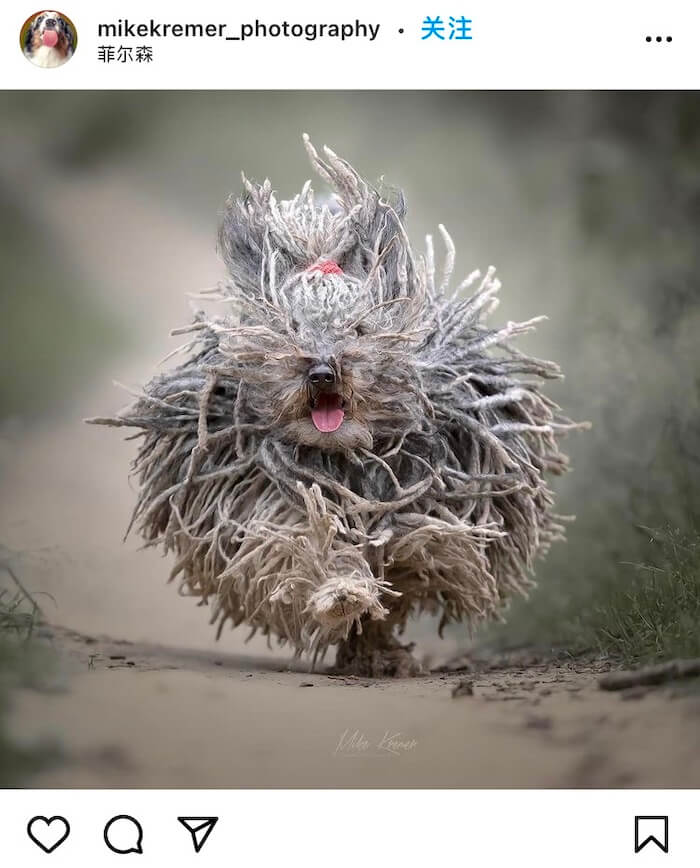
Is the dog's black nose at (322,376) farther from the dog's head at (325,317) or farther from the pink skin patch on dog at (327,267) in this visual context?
the pink skin patch on dog at (327,267)

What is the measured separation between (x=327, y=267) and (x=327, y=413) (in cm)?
26

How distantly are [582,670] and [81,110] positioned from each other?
3.85 feet

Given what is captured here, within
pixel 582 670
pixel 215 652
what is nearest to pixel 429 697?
pixel 582 670

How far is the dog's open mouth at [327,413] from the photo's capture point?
6.57 feet

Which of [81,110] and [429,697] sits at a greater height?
[81,110]

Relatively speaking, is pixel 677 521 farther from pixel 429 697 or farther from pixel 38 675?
pixel 38 675

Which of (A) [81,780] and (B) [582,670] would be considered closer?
(A) [81,780]
